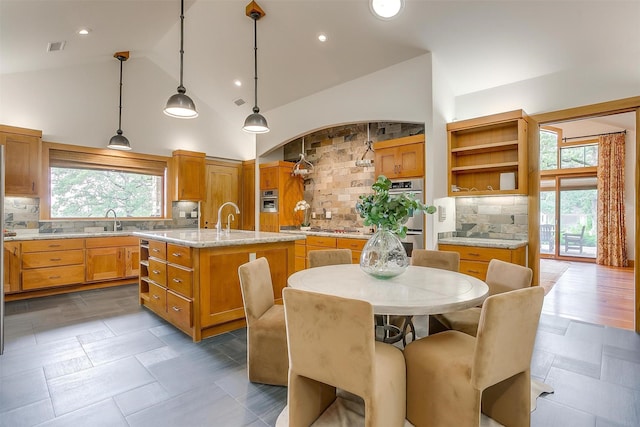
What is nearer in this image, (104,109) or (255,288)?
(255,288)

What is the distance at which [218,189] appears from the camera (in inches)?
262

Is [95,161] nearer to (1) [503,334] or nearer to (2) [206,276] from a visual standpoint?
(2) [206,276]

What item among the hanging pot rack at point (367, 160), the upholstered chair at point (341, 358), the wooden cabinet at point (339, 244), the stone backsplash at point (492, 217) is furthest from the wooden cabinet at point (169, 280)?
the stone backsplash at point (492, 217)

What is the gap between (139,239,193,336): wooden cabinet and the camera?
2957 millimetres

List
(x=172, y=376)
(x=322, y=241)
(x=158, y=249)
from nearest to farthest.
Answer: (x=172, y=376) → (x=158, y=249) → (x=322, y=241)

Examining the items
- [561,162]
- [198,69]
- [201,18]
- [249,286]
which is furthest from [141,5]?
[561,162]

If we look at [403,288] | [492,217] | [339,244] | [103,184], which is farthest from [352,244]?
[103,184]

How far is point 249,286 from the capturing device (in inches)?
83.0

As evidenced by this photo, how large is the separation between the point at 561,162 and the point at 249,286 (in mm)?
8979

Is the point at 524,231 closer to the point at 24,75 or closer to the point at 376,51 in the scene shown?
the point at 376,51

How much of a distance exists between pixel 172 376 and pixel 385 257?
1.78 meters

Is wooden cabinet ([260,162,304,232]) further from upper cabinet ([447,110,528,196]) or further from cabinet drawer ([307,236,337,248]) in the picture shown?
upper cabinet ([447,110,528,196])

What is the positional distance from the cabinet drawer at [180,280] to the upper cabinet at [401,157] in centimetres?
276

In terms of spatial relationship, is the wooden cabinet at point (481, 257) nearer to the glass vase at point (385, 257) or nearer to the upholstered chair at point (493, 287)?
the upholstered chair at point (493, 287)
